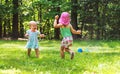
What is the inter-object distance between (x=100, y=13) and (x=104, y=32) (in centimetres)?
206

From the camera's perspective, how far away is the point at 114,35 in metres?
36.2

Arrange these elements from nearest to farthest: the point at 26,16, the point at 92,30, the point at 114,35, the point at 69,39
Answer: the point at 69,39
the point at 114,35
the point at 92,30
the point at 26,16

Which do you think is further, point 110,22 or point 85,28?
point 85,28

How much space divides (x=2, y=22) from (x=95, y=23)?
20.8 meters

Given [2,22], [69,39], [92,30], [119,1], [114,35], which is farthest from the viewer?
[2,22]

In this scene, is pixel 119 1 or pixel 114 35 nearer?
pixel 119 1

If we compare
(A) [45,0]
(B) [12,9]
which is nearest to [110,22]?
(A) [45,0]

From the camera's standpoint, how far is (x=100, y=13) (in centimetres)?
3600

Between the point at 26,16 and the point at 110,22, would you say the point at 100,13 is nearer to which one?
the point at 110,22

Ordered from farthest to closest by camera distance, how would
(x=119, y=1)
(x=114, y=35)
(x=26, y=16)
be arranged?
(x=26, y=16), (x=114, y=35), (x=119, y=1)

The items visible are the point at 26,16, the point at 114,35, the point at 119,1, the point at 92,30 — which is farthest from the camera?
the point at 26,16

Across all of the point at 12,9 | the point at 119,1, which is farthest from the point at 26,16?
the point at 119,1

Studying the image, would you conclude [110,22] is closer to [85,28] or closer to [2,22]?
[85,28]

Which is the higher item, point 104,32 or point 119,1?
point 119,1
